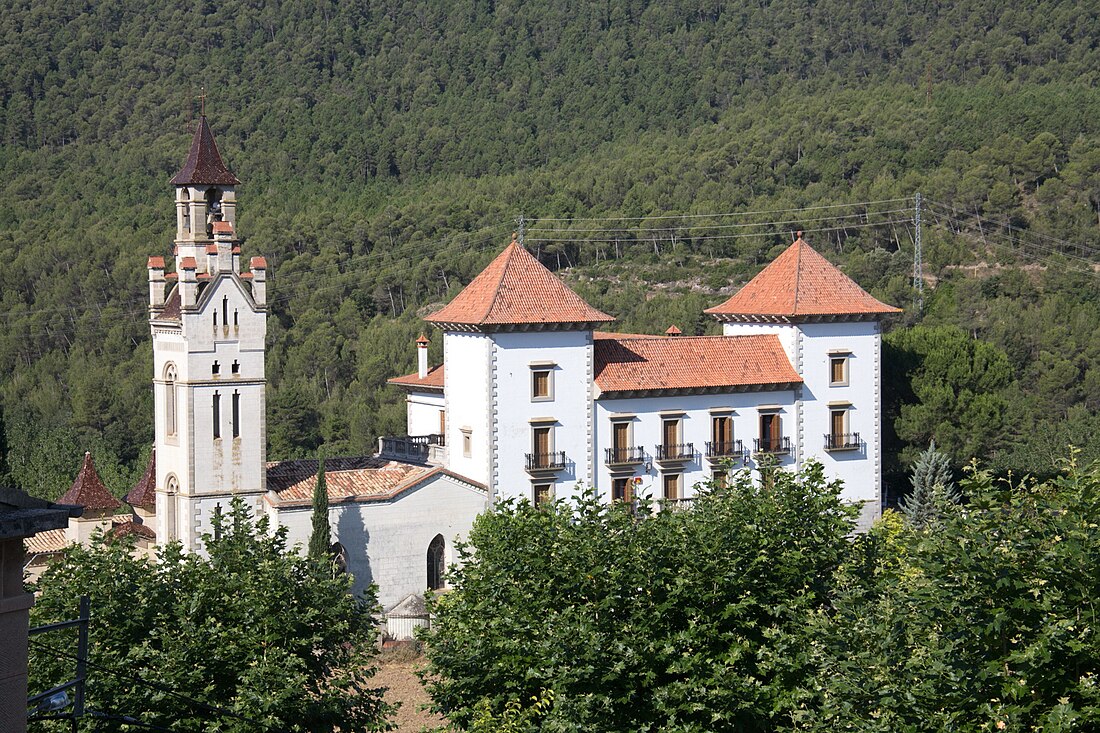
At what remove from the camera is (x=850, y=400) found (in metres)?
50.0

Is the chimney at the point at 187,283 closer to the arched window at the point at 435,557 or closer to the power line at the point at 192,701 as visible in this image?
the arched window at the point at 435,557

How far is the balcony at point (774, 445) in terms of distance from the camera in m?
48.3

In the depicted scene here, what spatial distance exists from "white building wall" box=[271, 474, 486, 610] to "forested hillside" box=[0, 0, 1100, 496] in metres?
19.0

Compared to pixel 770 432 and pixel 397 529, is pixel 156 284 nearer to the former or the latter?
pixel 397 529

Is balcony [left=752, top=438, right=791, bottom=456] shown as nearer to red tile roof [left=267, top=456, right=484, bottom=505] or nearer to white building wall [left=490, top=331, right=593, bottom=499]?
white building wall [left=490, top=331, right=593, bottom=499]

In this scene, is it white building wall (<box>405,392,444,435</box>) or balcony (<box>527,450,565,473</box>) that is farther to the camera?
white building wall (<box>405,392,444,435</box>)

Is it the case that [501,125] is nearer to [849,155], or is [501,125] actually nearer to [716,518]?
[849,155]

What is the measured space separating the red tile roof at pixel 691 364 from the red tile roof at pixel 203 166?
12.2m

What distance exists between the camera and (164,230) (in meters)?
87.5

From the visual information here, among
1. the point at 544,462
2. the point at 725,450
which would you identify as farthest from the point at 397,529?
the point at 725,450

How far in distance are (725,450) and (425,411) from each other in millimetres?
10029

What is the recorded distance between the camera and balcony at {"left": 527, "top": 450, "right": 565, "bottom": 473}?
45406mm

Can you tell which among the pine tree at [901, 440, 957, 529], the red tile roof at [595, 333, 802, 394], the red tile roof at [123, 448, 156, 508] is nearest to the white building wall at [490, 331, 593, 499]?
the red tile roof at [595, 333, 802, 394]

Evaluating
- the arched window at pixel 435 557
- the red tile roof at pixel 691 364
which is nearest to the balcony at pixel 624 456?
the red tile roof at pixel 691 364
